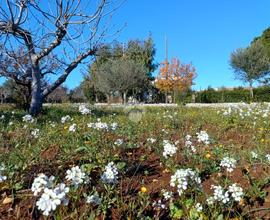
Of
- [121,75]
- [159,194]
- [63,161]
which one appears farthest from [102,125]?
[121,75]

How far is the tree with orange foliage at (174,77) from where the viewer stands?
4262 centimetres

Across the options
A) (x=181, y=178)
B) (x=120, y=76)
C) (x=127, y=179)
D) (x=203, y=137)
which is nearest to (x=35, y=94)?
(x=203, y=137)

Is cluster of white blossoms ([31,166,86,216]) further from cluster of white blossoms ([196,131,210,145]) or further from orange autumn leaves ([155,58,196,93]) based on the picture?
orange autumn leaves ([155,58,196,93])

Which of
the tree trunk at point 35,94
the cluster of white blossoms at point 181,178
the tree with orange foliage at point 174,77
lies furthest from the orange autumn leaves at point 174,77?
the cluster of white blossoms at point 181,178

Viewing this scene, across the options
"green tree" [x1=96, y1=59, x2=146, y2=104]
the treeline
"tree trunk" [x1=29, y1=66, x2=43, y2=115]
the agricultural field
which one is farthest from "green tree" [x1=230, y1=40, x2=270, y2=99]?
the agricultural field

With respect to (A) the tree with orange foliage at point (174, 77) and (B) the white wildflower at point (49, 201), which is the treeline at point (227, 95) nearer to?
(A) the tree with orange foliage at point (174, 77)

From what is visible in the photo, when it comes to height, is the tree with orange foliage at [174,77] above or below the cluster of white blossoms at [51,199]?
above

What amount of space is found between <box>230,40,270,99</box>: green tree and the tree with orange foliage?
18.3 ft

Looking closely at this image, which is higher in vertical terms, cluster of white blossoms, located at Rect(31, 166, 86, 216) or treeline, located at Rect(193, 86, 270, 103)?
treeline, located at Rect(193, 86, 270, 103)

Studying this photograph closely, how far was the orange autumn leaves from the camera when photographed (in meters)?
42.6

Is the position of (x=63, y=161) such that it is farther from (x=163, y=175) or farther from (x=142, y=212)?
(x=142, y=212)

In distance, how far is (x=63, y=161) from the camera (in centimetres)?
397

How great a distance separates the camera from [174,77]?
43.8 meters

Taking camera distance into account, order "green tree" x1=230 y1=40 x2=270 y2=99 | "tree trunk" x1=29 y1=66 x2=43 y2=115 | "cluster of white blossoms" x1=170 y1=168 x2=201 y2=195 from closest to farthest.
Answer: "cluster of white blossoms" x1=170 y1=168 x2=201 y2=195 < "tree trunk" x1=29 y1=66 x2=43 y2=115 < "green tree" x1=230 y1=40 x2=270 y2=99
